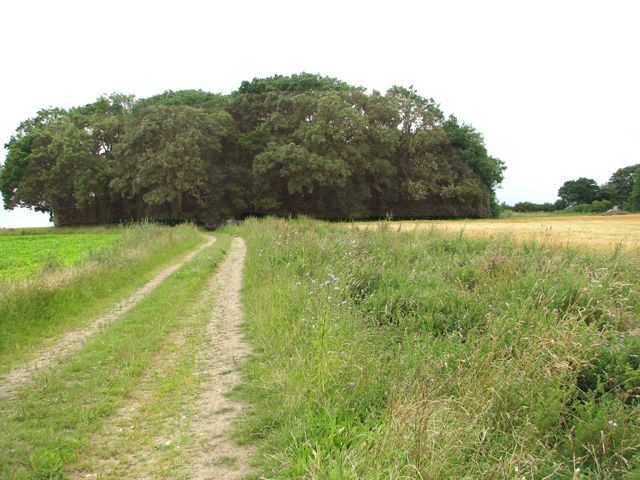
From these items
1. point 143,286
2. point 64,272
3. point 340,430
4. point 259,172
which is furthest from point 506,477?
point 259,172

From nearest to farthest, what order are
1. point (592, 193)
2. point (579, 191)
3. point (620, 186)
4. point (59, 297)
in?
1. point (59, 297)
2. point (620, 186)
3. point (592, 193)
4. point (579, 191)

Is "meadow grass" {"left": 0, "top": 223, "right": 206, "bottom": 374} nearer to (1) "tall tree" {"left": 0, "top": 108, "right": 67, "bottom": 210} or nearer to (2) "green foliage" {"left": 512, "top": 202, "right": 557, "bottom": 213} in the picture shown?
(1) "tall tree" {"left": 0, "top": 108, "right": 67, "bottom": 210}

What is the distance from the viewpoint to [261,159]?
32406 mm

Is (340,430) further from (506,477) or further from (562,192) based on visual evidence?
(562,192)

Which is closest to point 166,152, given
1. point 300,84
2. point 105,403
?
point 300,84

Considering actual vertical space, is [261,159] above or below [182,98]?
below

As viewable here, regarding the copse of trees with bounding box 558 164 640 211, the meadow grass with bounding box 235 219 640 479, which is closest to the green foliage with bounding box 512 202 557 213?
the copse of trees with bounding box 558 164 640 211

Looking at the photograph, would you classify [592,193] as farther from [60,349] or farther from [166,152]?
[60,349]

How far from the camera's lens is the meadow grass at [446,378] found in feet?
8.64

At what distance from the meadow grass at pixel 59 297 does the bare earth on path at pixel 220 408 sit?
267 cm

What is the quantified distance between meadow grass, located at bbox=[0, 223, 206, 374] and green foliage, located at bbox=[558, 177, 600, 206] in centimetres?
5780

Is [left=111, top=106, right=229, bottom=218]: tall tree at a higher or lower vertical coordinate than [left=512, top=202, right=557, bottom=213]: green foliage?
higher

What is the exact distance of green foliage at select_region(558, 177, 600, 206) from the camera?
169 feet

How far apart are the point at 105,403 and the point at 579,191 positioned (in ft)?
211
